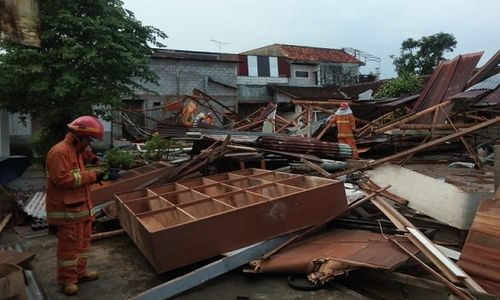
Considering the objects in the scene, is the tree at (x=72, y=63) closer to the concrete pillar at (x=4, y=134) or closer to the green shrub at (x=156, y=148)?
the green shrub at (x=156, y=148)

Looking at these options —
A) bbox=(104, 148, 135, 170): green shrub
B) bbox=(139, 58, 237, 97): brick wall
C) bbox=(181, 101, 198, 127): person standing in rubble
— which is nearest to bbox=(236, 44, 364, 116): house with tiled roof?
bbox=(139, 58, 237, 97): brick wall

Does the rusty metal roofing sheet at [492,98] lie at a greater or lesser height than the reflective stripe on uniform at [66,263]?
greater

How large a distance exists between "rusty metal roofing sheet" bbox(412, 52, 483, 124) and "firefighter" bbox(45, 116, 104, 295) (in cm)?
851

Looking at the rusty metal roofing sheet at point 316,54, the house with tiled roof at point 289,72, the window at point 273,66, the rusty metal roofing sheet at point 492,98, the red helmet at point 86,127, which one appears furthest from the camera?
the rusty metal roofing sheet at point 316,54

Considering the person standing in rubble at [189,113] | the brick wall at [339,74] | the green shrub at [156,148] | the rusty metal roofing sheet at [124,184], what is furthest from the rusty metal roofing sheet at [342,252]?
the brick wall at [339,74]

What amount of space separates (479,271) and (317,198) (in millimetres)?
1715

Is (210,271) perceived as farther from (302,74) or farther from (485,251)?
(302,74)

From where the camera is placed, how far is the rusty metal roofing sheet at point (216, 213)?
3773 mm

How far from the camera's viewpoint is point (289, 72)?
27.9 m

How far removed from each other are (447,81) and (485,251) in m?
8.82

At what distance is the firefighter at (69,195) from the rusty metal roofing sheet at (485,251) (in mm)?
3262

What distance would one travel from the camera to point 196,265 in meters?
4.12

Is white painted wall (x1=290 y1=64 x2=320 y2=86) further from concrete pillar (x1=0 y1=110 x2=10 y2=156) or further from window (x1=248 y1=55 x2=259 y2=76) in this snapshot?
concrete pillar (x1=0 y1=110 x2=10 y2=156)

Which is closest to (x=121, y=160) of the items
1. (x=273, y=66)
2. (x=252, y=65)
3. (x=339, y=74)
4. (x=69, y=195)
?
(x=69, y=195)
